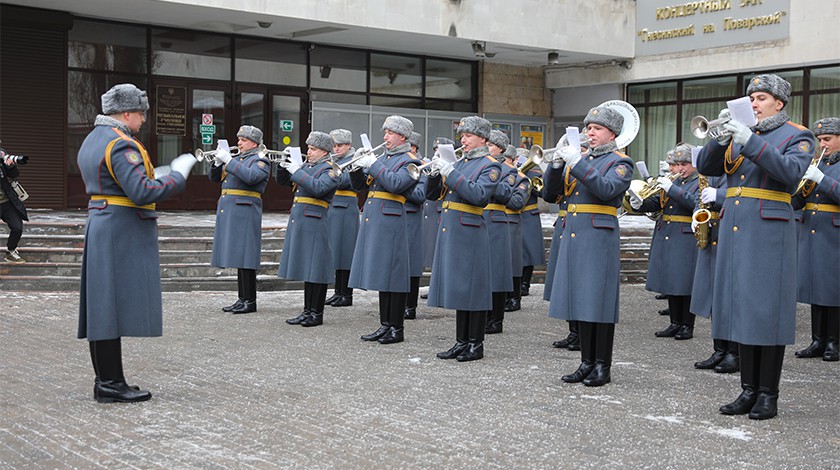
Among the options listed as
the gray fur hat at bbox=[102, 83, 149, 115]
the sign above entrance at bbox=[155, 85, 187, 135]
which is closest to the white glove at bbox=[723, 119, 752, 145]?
the gray fur hat at bbox=[102, 83, 149, 115]

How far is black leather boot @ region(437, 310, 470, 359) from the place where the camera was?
8.50 metres

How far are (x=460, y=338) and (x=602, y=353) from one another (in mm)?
1519

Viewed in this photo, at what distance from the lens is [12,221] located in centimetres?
1295

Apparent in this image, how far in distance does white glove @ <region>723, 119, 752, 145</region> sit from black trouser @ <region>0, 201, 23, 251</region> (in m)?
9.80

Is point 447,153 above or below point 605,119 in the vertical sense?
below

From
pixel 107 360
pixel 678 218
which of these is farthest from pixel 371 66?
pixel 107 360

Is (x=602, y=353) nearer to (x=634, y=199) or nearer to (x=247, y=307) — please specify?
(x=634, y=199)

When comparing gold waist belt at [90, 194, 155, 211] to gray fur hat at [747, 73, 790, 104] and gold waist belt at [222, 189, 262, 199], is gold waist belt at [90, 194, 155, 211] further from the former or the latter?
gold waist belt at [222, 189, 262, 199]

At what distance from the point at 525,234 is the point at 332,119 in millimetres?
9657

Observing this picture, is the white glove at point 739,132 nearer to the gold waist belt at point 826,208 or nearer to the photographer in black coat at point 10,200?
the gold waist belt at point 826,208

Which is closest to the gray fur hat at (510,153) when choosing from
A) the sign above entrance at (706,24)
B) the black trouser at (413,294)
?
the black trouser at (413,294)

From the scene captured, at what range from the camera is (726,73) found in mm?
21656

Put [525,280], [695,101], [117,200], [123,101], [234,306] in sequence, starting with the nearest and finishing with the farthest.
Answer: [117,200], [123,101], [234,306], [525,280], [695,101]

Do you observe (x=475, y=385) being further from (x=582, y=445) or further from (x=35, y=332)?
(x=35, y=332)
